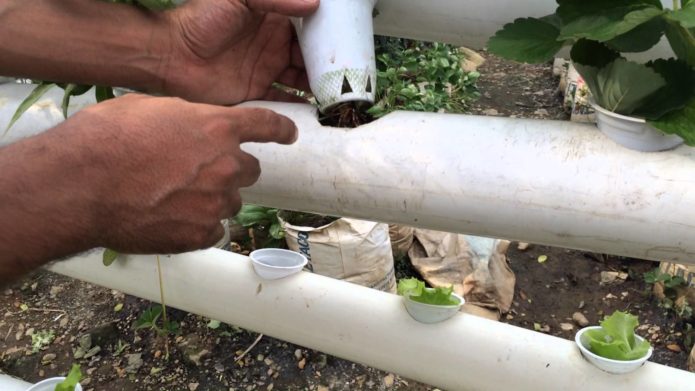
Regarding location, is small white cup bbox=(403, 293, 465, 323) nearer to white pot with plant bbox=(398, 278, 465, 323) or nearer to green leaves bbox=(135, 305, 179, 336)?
white pot with plant bbox=(398, 278, 465, 323)

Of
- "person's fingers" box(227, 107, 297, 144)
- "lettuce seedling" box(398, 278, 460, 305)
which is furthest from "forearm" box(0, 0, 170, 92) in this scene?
"lettuce seedling" box(398, 278, 460, 305)

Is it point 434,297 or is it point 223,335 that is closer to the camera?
point 434,297

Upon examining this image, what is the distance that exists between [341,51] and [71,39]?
40cm

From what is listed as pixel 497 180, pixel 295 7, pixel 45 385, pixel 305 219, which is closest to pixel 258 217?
pixel 305 219

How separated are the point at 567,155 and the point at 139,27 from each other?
0.64m

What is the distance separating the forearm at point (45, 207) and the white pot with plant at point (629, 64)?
49cm

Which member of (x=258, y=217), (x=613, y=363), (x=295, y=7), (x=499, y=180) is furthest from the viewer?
(x=258, y=217)

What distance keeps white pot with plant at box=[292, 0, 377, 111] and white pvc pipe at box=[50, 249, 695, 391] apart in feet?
1.53

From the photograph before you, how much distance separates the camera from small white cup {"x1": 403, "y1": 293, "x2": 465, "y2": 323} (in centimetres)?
109

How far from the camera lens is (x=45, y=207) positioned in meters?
0.68

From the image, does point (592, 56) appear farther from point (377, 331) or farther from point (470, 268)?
point (470, 268)

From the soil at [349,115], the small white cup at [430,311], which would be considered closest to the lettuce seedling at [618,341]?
the small white cup at [430,311]

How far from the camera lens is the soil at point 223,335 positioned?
5.85 ft

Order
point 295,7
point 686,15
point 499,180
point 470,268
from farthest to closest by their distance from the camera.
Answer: point 470,268 < point 295,7 < point 499,180 < point 686,15
